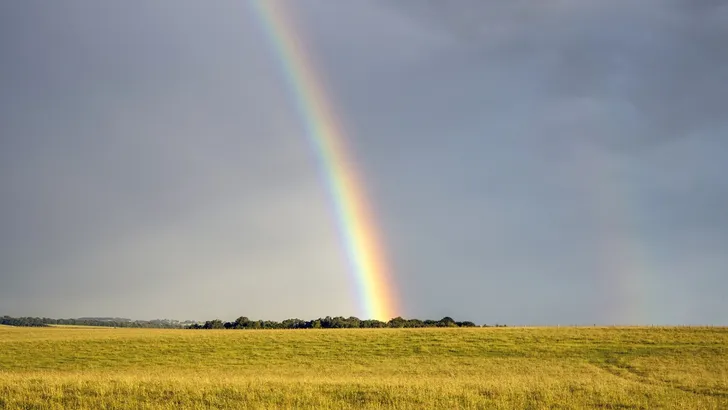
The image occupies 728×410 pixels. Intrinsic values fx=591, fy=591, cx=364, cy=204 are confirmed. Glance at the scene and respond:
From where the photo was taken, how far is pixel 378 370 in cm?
4475

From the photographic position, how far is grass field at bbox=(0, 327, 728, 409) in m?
22.5

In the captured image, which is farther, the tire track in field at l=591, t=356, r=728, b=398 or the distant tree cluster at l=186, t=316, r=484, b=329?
the distant tree cluster at l=186, t=316, r=484, b=329

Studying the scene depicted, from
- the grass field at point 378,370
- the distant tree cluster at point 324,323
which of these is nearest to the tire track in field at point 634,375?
the grass field at point 378,370

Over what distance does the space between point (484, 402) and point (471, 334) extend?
156 feet

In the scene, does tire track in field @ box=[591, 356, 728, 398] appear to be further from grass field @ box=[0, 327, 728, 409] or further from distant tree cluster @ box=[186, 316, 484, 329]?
distant tree cluster @ box=[186, 316, 484, 329]

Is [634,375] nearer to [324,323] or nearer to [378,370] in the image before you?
[378,370]

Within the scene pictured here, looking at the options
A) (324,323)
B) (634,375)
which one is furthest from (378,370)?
(324,323)

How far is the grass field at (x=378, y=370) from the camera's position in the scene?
22516 mm

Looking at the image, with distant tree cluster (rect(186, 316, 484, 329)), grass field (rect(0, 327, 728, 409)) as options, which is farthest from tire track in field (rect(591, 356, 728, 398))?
distant tree cluster (rect(186, 316, 484, 329))

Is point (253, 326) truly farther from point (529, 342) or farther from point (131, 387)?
point (131, 387)

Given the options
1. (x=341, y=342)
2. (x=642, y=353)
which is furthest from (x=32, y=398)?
(x=642, y=353)

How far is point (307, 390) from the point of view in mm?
24078

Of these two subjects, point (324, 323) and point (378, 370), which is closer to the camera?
point (378, 370)

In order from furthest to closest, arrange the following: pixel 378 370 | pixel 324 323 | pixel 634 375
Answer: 1. pixel 324 323
2. pixel 378 370
3. pixel 634 375
